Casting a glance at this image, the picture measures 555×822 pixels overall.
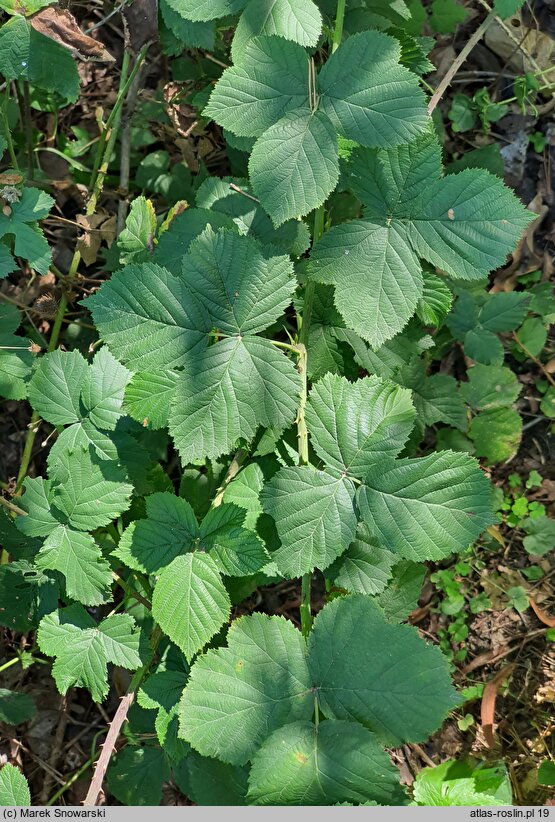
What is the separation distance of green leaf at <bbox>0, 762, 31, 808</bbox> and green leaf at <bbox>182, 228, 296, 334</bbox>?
1.42m

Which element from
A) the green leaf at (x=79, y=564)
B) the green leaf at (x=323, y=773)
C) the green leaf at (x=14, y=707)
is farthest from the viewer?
the green leaf at (x=14, y=707)

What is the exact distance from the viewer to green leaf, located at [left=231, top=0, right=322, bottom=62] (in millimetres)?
1657

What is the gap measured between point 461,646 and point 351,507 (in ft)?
4.34

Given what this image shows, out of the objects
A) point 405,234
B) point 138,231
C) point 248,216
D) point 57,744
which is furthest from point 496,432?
point 57,744

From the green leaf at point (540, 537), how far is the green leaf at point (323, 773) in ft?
4.49

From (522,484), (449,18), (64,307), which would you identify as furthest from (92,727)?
(449,18)

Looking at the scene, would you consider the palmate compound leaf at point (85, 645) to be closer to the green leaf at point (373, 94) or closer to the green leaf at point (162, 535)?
the green leaf at point (162, 535)

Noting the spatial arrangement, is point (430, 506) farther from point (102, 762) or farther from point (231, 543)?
point (102, 762)

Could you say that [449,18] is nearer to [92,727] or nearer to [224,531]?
[224,531]

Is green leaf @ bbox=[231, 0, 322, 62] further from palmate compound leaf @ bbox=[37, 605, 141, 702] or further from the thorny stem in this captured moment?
palmate compound leaf @ bbox=[37, 605, 141, 702]

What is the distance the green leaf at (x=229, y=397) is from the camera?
153 centimetres

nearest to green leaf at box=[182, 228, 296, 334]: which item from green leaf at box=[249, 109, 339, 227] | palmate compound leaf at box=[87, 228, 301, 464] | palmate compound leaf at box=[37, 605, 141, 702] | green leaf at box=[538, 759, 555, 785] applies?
palmate compound leaf at box=[87, 228, 301, 464]

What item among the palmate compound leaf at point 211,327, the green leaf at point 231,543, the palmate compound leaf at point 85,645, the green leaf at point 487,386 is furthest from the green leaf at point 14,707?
the green leaf at point 487,386

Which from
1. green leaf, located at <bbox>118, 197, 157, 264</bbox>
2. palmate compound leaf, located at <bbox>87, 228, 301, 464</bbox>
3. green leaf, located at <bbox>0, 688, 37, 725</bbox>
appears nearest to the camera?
palmate compound leaf, located at <bbox>87, 228, 301, 464</bbox>
